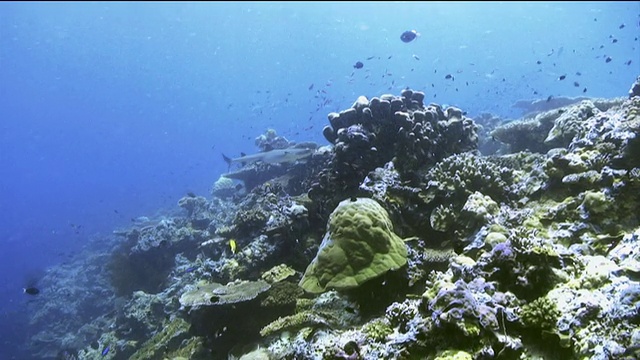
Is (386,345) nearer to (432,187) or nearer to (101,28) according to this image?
(432,187)

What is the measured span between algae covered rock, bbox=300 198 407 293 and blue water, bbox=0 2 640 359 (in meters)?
20.8

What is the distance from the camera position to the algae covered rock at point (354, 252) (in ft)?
17.0

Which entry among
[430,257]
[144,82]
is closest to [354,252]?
[430,257]

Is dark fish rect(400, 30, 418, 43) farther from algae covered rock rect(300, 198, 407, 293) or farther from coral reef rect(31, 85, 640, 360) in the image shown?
algae covered rock rect(300, 198, 407, 293)

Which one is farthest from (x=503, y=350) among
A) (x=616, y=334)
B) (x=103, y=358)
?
(x=103, y=358)

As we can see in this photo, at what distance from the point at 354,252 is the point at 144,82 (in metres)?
185

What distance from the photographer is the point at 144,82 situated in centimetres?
16488

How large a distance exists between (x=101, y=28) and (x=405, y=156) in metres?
103

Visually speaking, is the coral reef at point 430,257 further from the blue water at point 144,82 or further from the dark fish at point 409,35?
the blue water at point 144,82

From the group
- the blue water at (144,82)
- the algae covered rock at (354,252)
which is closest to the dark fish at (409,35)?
the algae covered rock at (354,252)

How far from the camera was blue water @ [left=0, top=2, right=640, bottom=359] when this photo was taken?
4756 centimetres

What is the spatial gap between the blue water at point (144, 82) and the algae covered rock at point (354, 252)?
68.3 feet

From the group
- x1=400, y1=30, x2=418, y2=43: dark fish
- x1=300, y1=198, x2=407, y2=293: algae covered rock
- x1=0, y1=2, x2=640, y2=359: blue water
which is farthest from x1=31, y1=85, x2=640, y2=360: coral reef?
x1=0, y1=2, x2=640, y2=359: blue water

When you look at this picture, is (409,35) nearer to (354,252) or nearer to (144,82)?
(354,252)
